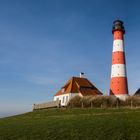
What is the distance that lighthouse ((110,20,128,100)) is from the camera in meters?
36.1

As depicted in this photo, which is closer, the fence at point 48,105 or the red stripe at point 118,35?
the fence at point 48,105

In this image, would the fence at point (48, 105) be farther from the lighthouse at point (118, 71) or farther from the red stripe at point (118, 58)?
the red stripe at point (118, 58)

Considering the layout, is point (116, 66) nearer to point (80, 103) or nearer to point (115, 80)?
point (115, 80)

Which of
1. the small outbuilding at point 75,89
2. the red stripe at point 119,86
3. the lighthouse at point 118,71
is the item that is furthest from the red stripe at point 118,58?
the small outbuilding at point 75,89

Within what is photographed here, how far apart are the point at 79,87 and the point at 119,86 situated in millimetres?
8003

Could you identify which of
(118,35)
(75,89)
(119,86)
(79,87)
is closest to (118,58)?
(118,35)

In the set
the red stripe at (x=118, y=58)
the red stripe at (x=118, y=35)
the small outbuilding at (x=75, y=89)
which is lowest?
the small outbuilding at (x=75, y=89)

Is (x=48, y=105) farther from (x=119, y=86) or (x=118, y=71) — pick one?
(x=118, y=71)

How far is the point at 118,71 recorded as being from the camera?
120ft

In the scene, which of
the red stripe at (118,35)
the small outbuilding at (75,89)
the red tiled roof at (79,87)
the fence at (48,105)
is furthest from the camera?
the red tiled roof at (79,87)

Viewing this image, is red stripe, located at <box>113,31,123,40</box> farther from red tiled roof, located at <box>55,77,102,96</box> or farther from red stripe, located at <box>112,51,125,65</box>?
red tiled roof, located at <box>55,77,102,96</box>

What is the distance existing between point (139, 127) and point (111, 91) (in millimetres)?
22754

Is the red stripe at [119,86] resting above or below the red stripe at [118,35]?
below

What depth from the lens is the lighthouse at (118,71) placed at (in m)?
36.1
